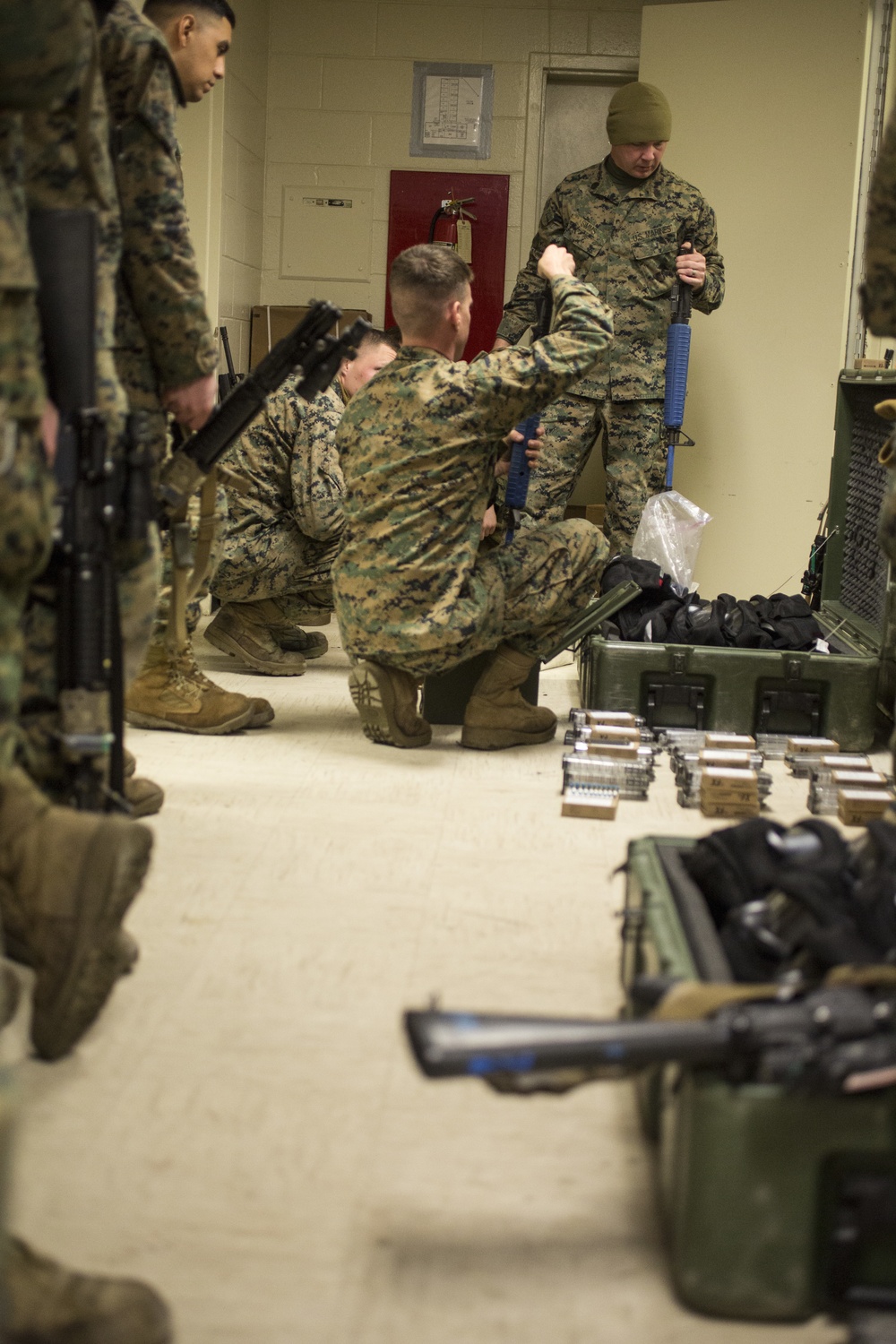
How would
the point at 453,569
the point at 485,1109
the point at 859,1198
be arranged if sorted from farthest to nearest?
the point at 453,569 → the point at 485,1109 → the point at 859,1198

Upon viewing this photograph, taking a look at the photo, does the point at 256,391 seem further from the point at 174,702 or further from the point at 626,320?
the point at 626,320

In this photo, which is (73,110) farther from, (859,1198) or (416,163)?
(416,163)

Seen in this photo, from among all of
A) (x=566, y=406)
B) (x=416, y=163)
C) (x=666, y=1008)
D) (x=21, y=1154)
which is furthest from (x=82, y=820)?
(x=416, y=163)

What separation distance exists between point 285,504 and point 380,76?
332cm

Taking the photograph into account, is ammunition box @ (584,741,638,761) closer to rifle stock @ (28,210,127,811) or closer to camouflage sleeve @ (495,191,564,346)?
rifle stock @ (28,210,127,811)

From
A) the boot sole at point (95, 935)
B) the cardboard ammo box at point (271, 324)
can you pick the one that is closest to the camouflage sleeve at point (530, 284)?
the cardboard ammo box at point (271, 324)

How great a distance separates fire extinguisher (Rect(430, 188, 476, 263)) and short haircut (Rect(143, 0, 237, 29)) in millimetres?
3865

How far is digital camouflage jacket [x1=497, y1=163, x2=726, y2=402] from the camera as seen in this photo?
5.61 metres

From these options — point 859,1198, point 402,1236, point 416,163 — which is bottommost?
point 402,1236

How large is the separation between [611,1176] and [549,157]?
6.30 m

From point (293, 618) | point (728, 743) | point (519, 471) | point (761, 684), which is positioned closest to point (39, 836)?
point (728, 743)

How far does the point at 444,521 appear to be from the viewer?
3529 millimetres

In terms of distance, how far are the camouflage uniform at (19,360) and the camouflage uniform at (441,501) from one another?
189 centimetres

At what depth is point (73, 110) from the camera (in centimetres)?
184
